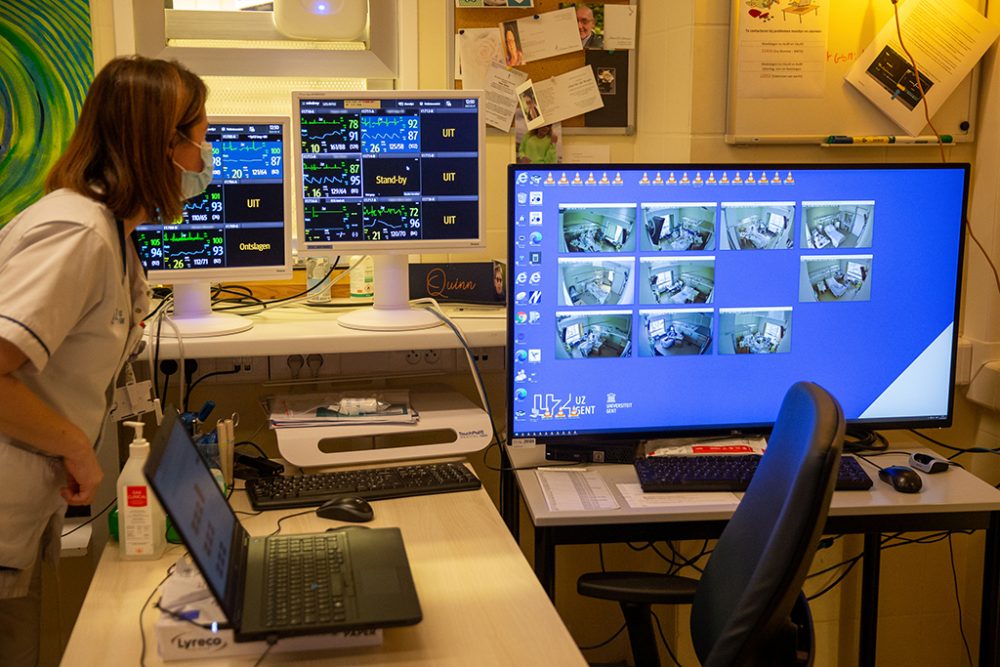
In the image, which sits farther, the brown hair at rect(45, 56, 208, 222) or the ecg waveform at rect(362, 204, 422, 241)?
the ecg waveform at rect(362, 204, 422, 241)

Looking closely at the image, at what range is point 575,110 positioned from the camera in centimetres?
271

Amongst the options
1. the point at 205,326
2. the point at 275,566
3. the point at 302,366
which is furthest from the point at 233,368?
the point at 275,566

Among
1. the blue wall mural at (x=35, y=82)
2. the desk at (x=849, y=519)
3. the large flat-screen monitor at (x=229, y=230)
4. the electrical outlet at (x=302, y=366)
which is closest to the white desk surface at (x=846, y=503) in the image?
the desk at (x=849, y=519)

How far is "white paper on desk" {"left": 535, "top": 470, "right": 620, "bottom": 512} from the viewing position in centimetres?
195

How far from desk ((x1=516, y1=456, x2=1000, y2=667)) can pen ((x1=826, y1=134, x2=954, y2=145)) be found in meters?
0.80

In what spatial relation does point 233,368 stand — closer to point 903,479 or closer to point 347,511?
point 347,511

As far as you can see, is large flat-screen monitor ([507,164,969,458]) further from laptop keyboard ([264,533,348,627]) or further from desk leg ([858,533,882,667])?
laptop keyboard ([264,533,348,627])

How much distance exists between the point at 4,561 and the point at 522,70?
1690 millimetres

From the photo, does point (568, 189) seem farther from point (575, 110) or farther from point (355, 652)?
point (355, 652)

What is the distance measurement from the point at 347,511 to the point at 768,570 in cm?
85

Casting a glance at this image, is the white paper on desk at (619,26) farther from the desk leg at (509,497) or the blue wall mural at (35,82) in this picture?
the blue wall mural at (35,82)

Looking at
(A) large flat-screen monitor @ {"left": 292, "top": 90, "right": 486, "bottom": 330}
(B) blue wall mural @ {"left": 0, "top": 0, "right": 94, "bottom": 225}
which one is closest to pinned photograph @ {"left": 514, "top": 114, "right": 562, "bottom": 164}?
(A) large flat-screen monitor @ {"left": 292, "top": 90, "right": 486, "bottom": 330}

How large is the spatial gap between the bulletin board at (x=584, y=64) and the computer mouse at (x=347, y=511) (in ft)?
4.01

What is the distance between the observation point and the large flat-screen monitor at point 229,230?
2.20m
